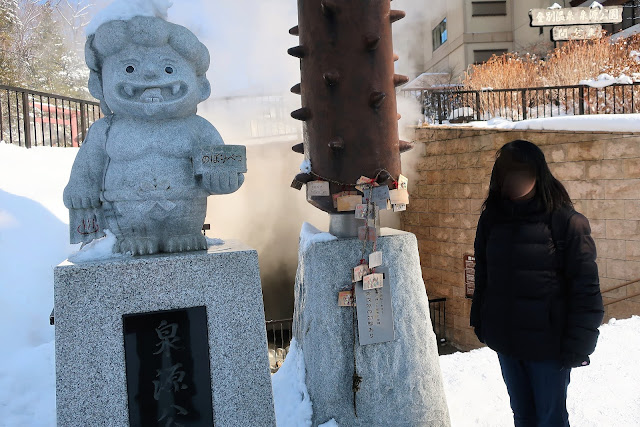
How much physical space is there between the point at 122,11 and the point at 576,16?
45.3 feet

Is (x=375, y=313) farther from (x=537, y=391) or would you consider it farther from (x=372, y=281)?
(x=537, y=391)

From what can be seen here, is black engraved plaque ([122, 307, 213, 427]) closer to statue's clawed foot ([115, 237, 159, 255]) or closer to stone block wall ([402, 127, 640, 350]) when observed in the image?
statue's clawed foot ([115, 237, 159, 255])

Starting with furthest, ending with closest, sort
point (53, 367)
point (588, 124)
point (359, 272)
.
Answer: point (588, 124) → point (53, 367) → point (359, 272)

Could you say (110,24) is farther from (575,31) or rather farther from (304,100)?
(575,31)

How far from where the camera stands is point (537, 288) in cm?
209

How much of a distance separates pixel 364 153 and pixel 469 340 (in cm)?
748

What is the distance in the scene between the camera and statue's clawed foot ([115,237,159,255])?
237cm

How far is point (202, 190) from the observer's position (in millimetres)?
2496

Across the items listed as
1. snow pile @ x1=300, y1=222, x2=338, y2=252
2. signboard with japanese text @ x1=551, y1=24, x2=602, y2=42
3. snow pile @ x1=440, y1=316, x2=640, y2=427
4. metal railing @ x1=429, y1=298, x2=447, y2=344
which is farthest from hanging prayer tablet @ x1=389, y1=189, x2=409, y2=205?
signboard with japanese text @ x1=551, y1=24, x2=602, y2=42

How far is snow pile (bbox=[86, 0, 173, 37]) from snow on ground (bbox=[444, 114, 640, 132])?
7.47m

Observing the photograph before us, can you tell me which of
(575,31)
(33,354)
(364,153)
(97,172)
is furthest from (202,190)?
(575,31)

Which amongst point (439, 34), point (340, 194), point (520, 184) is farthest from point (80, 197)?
point (439, 34)

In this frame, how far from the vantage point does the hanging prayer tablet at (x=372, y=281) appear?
2957 mm

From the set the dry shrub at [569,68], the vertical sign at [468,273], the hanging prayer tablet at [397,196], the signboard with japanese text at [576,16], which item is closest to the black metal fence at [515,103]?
the dry shrub at [569,68]
